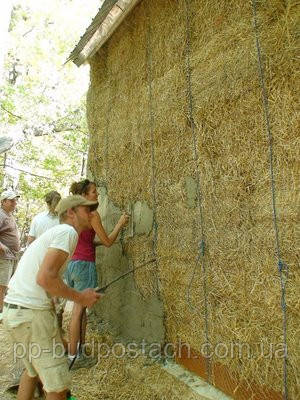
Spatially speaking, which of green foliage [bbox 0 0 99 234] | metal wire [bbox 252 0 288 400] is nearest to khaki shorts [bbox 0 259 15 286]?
metal wire [bbox 252 0 288 400]

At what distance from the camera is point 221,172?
2.93m

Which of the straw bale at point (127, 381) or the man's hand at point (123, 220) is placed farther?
the man's hand at point (123, 220)

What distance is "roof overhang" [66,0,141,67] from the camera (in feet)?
14.0

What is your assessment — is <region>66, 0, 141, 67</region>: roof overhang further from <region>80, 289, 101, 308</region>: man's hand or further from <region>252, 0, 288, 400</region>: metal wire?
<region>80, 289, 101, 308</region>: man's hand

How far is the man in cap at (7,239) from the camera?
586 centimetres

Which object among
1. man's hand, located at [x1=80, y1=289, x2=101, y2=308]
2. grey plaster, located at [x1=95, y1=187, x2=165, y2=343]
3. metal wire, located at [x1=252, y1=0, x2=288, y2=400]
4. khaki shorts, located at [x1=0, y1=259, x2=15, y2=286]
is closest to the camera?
metal wire, located at [x1=252, y1=0, x2=288, y2=400]

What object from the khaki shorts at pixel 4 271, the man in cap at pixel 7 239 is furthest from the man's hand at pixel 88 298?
the khaki shorts at pixel 4 271

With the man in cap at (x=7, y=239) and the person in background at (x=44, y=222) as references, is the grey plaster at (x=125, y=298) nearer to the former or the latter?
the person in background at (x=44, y=222)

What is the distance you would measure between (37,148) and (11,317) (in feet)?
35.5

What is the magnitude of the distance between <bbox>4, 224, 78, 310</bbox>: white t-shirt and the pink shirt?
1488 millimetres

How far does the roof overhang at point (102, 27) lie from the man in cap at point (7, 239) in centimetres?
230

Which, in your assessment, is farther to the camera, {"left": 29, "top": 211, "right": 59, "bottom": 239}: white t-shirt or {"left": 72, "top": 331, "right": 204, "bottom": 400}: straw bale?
{"left": 29, "top": 211, "right": 59, "bottom": 239}: white t-shirt

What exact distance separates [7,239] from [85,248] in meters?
2.32

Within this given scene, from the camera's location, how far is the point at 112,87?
16.8ft
